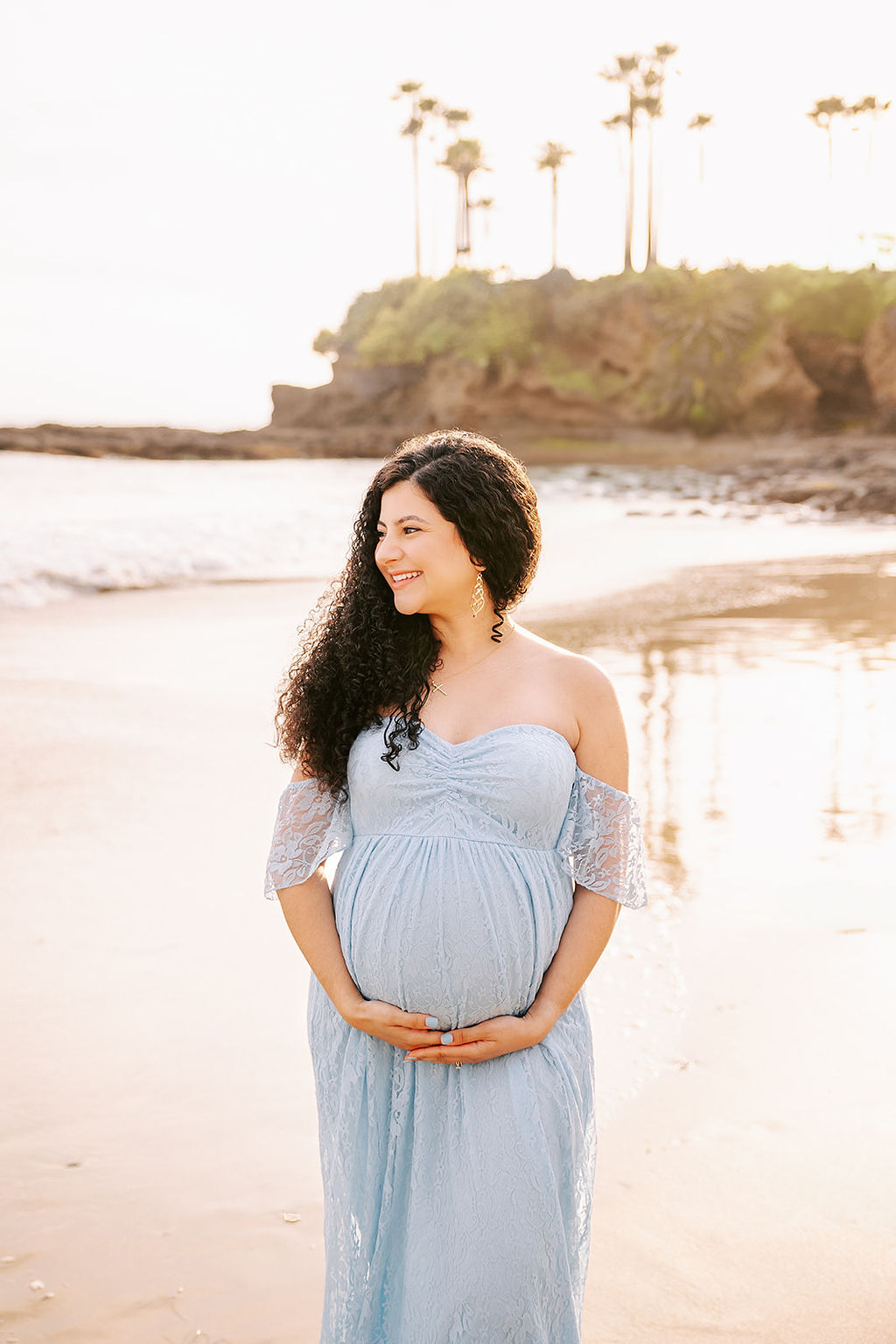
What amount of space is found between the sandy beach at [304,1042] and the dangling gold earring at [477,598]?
1534mm

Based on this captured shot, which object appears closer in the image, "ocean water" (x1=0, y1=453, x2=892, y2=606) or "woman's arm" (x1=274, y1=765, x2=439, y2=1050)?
"woman's arm" (x1=274, y1=765, x2=439, y2=1050)

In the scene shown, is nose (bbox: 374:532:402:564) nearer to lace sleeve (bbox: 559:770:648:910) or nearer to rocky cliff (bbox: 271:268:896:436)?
lace sleeve (bbox: 559:770:648:910)

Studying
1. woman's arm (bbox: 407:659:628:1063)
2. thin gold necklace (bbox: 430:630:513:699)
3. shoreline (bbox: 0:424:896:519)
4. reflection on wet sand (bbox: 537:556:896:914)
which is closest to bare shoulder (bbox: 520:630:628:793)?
woman's arm (bbox: 407:659:628:1063)

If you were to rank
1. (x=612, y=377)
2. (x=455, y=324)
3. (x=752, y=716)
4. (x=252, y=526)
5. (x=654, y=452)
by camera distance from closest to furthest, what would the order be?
(x=752, y=716), (x=252, y=526), (x=654, y=452), (x=612, y=377), (x=455, y=324)

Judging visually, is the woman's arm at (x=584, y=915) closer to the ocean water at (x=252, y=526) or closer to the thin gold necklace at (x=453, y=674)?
the thin gold necklace at (x=453, y=674)

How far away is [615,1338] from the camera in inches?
92.7

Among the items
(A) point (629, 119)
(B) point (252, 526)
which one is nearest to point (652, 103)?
(A) point (629, 119)

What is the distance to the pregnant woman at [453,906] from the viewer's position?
6.13ft

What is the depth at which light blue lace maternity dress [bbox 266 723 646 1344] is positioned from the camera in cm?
184

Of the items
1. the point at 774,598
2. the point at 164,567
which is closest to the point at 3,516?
the point at 164,567

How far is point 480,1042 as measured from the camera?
1.88 meters

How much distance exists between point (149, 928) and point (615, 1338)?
7.77 ft

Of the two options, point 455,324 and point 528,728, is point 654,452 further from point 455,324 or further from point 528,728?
point 528,728

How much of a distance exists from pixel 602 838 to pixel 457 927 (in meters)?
0.32
